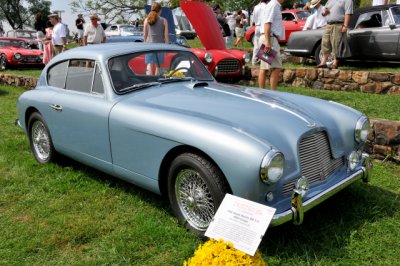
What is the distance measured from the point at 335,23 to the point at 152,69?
5384 millimetres

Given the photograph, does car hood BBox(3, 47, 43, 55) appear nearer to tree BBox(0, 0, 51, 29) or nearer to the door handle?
the door handle

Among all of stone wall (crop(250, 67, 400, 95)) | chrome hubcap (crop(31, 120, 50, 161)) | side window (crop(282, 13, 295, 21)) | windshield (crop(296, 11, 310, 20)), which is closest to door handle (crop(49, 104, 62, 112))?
chrome hubcap (crop(31, 120, 50, 161))

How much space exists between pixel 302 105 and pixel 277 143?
35.1 inches

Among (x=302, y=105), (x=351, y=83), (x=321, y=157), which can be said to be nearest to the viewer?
(x=321, y=157)

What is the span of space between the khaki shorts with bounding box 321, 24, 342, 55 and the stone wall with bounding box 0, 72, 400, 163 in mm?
681

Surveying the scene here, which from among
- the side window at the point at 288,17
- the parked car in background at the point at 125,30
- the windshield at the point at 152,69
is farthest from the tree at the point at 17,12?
the windshield at the point at 152,69

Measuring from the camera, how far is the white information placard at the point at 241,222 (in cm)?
234

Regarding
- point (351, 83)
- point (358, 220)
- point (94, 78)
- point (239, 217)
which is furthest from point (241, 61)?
point (239, 217)

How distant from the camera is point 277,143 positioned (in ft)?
9.07

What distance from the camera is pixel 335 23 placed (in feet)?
26.9

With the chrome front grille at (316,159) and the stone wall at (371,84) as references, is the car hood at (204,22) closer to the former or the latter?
the stone wall at (371,84)

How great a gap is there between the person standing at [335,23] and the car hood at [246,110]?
16.0 feet

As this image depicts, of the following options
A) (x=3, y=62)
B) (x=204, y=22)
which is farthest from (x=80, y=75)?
(x=3, y=62)

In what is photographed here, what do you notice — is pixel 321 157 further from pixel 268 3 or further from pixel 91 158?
pixel 268 3
